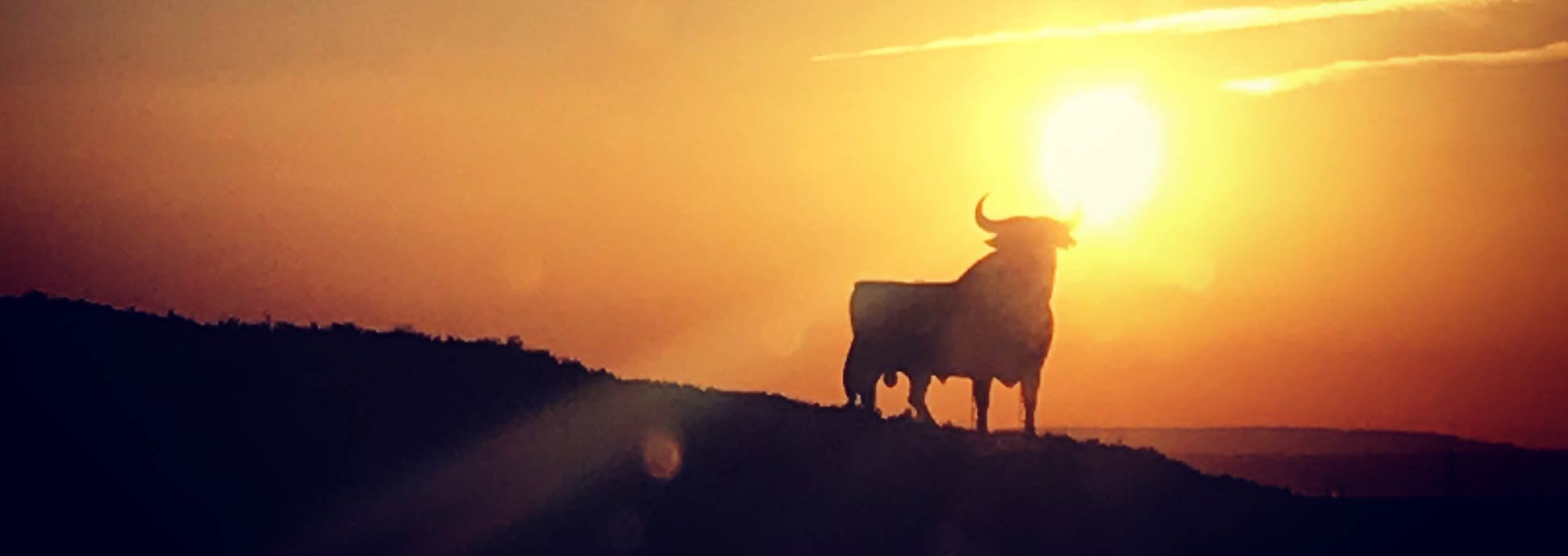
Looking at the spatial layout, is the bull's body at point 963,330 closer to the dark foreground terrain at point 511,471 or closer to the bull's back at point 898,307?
the bull's back at point 898,307

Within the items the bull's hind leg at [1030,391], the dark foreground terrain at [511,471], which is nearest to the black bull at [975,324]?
the bull's hind leg at [1030,391]

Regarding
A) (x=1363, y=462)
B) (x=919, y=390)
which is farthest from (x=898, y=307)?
(x=1363, y=462)

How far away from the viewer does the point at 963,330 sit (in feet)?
86.4

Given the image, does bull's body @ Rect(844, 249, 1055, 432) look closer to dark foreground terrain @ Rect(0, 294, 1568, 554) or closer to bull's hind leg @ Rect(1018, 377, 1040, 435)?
bull's hind leg @ Rect(1018, 377, 1040, 435)

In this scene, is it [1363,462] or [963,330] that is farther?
[1363,462]

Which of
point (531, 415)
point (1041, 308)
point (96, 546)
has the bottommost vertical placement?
point (96, 546)

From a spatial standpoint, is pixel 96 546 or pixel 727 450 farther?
pixel 727 450

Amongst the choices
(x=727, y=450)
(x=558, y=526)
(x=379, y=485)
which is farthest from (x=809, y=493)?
(x=379, y=485)

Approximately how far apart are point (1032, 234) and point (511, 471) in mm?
11836

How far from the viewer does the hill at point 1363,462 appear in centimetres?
3222

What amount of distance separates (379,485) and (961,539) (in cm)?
475

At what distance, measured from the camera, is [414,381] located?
18453mm

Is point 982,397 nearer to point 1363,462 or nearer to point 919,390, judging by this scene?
point 919,390

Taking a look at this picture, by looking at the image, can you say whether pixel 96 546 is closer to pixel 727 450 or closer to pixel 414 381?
pixel 414 381
